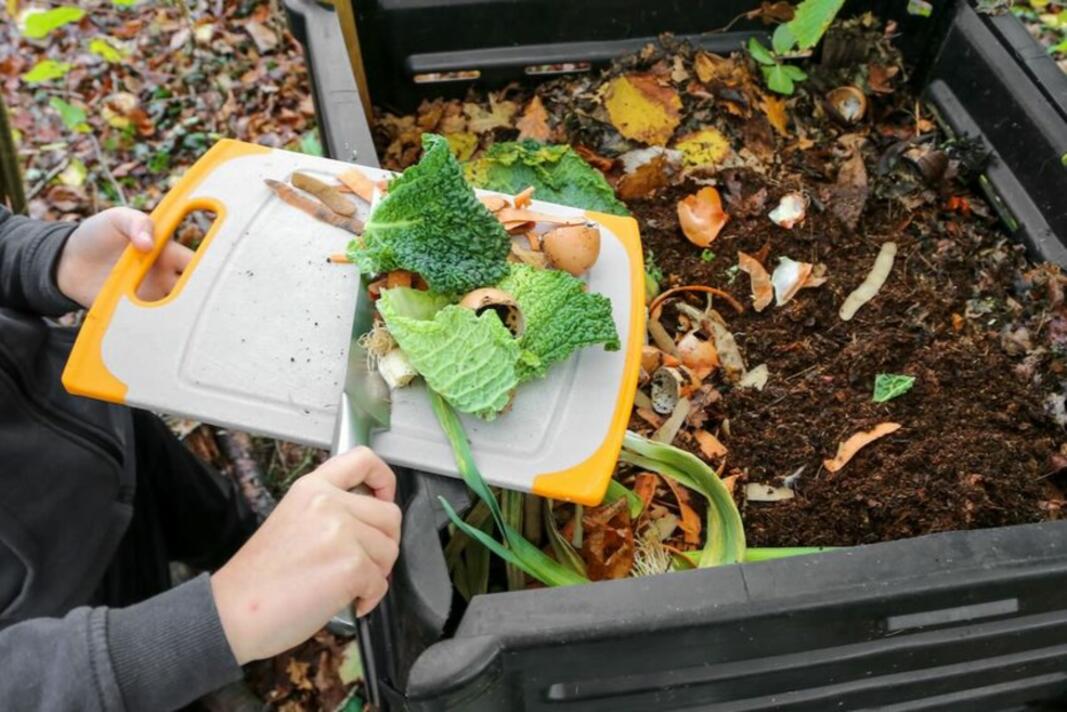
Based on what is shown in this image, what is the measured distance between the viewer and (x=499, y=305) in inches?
40.8

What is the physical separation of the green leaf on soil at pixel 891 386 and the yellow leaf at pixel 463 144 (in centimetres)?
82

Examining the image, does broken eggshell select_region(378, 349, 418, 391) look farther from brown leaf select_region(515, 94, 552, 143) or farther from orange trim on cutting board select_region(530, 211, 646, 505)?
brown leaf select_region(515, 94, 552, 143)

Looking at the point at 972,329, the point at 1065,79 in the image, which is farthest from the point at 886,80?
the point at 972,329

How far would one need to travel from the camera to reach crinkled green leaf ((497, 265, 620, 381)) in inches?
38.9

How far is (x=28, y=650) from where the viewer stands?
A: 2.91 ft

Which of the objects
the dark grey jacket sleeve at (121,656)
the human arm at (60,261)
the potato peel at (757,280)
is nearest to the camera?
the dark grey jacket sleeve at (121,656)

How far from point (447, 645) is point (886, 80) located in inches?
58.3

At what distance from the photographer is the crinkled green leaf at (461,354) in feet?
3.12

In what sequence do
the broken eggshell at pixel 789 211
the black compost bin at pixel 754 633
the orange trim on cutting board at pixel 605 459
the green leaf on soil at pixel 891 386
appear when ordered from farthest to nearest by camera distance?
the broken eggshell at pixel 789 211 → the green leaf on soil at pixel 891 386 → the orange trim on cutting board at pixel 605 459 → the black compost bin at pixel 754 633

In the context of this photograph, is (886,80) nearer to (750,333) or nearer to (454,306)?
(750,333)

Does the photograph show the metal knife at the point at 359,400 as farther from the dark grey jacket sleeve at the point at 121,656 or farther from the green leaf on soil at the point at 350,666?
the green leaf on soil at the point at 350,666

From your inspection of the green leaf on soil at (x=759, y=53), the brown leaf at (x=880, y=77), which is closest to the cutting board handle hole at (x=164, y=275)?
the green leaf on soil at (x=759, y=53)

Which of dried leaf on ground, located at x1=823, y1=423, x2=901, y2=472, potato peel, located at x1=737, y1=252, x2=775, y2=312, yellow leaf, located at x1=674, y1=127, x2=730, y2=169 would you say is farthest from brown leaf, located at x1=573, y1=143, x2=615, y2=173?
dried leaf on ground, located at x1=823, y1=423, x2=901, y2=472

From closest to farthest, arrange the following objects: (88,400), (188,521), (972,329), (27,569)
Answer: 1. (27,569)
2. (88,400)
3. (972,329)
4. (188,521)
